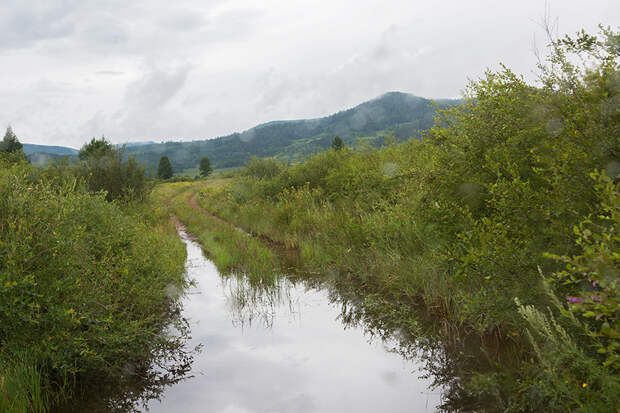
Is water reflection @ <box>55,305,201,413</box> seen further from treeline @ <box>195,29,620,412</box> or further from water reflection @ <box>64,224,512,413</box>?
treeline @ <box>195,29,620,412</box>

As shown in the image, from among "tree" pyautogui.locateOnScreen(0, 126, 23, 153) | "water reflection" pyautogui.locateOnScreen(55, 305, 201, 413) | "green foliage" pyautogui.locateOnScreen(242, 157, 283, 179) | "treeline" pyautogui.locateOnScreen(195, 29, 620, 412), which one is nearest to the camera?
"treeline" pyautogui.locateOnScreen(195, 29, 620, 412)

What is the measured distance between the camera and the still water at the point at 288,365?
4.28 meters

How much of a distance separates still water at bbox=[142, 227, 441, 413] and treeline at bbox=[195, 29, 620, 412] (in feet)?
2.85

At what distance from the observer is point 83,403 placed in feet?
13.6

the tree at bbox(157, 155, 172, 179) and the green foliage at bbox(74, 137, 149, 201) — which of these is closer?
the green foliage at bbox(74, 137, 149, 201)

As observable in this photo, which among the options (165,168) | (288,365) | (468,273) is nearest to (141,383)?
(288,365)

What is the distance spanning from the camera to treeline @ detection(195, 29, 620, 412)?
9.09 feet

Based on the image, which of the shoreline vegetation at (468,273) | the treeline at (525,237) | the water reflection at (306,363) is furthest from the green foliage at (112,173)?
the water reflection at (306,363)

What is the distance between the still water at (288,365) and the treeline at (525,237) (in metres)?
0.87

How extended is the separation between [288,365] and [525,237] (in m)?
3.19

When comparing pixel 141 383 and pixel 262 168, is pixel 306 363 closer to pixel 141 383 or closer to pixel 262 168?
pixel 141 383

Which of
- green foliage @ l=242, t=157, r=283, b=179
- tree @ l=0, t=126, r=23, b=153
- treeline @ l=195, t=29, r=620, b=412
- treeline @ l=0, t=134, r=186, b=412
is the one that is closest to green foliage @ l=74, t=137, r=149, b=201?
treeline @ l=195, t=29, r=620, b=412

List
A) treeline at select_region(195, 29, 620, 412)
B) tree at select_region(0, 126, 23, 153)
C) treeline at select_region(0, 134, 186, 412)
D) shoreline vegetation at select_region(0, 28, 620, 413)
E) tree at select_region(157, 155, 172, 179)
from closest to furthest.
Result: treeline at select_region(195, 29, 620, 412) → shoreline vegetation at select_region(0, 28, 620, 413) → treeline at select_region(0, 134, 186, 412) → tree at select_region(0, 126, 23, 153) → tree at select_region(157, 155, 172, 179)

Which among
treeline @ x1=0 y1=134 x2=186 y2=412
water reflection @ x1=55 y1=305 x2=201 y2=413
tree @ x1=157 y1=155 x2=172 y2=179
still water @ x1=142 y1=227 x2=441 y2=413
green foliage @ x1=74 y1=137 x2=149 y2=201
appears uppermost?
tree @ x1=157 y1=155 x2=172 y2=179
